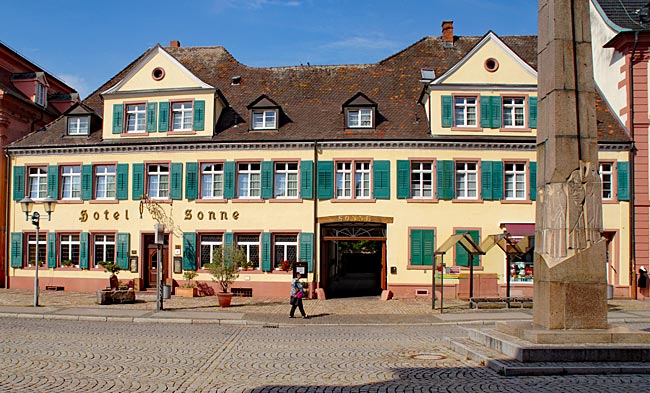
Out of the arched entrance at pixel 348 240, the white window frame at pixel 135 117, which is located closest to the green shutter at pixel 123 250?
the white window frame at pixel 135 117

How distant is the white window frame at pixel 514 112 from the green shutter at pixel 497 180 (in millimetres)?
1845

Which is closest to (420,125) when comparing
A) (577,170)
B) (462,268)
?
(462,268)

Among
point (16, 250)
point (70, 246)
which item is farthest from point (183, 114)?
point (16, 250)

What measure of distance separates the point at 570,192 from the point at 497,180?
609 inches

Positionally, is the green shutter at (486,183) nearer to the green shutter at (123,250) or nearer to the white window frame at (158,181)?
the white window frame at (158,181)

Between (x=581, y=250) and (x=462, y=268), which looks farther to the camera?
(x=462, y=268)

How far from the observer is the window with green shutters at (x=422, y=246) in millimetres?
27672

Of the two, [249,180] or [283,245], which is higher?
[249,180]

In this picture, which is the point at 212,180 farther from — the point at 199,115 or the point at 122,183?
the point at 122,183

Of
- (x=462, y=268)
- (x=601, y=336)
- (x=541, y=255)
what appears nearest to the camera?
(x=601, y=336)

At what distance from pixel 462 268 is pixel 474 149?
5045mm

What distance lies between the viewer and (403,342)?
15414 millimetres

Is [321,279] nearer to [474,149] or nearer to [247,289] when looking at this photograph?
[247,289]

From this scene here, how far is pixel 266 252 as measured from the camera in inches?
1109
